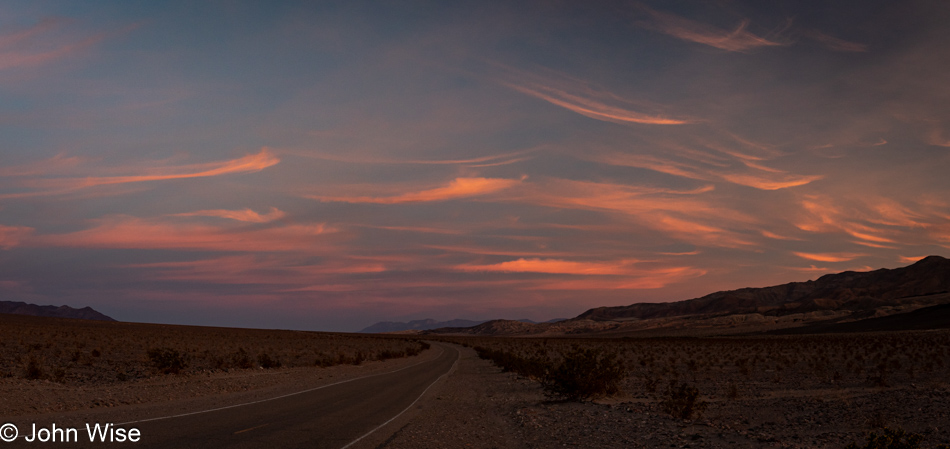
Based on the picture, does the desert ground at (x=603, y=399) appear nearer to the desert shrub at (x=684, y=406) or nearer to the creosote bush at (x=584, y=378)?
the desert shrub at (x=684, y=406)

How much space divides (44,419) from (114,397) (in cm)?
488

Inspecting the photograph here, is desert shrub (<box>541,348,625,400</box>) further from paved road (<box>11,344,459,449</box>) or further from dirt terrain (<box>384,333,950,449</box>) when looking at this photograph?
paved road (<box>11,344,459,449</box>)

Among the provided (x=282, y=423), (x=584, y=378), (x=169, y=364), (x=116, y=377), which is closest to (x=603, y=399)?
(x=584, y=378)

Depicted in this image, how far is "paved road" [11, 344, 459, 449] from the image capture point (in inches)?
467

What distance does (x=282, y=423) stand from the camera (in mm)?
14469

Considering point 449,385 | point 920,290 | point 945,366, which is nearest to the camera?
point 449,385

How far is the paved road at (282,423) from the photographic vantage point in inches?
467

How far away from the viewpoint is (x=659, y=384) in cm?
2733

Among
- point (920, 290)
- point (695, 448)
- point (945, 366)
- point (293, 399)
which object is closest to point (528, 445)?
point (695, 448)

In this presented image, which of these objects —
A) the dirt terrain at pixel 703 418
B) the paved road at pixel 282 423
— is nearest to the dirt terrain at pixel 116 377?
the paved road at pixel 282 423

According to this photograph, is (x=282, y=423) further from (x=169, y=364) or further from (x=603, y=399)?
(x=169, y=364)

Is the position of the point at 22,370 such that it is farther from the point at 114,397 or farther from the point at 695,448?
the point at 695,448

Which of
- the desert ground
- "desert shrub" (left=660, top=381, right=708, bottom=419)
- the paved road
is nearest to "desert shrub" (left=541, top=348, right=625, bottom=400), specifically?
the desert ground

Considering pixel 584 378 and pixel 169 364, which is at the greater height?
pixel 169 364
